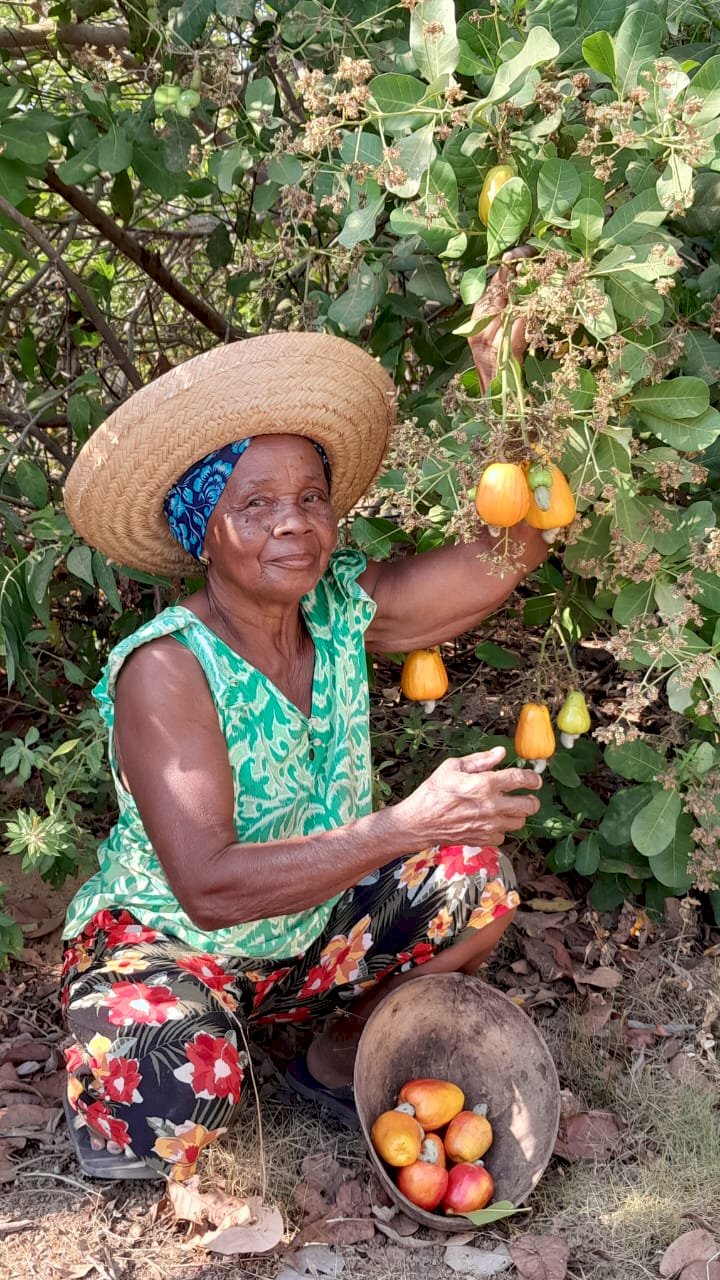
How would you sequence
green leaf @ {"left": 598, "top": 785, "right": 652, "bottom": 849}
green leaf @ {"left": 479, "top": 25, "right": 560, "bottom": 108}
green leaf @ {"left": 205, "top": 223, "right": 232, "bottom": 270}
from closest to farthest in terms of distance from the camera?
green leaf @ {"left": 479, "top": 25, "right": 560, "bottom": 108} → green leaf @ {"left": 598, "top": 785, "right": 652, "bottom": 849} → green leaf @ {"left": 205, "top": 223, "right": 232, "bottom": 270}

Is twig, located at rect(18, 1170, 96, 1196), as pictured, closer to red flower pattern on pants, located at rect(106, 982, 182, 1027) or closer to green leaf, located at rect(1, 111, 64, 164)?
red flower pattern on pants, located at rect(106, 982, 182, 1027)

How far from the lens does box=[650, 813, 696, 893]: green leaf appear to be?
274cm

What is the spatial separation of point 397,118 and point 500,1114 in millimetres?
1683

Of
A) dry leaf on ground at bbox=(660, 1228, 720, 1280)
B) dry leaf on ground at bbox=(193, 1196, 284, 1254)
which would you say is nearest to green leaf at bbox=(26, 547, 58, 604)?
dry leaf on ground at bbox=(193, 1196, 284, 1254)

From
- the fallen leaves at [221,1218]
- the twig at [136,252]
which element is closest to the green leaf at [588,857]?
the fallen leaves at [221,1218]

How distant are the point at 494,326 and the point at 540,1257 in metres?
1.50

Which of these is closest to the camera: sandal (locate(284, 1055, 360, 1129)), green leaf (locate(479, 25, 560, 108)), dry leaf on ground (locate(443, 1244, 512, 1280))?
green leaf (locate(479, 25, 560, 108))

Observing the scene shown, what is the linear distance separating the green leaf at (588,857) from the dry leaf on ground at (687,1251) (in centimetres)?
92

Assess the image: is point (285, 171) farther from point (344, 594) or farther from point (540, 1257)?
point (540, 1257)

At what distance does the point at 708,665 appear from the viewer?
86.9 inches

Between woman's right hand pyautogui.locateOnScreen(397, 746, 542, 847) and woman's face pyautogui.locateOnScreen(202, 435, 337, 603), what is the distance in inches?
16.5

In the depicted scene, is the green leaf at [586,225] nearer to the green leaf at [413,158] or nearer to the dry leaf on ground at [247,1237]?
the green leaf at [413,158]

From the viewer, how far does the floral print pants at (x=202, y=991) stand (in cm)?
216

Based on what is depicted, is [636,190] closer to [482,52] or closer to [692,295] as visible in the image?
[482,52]
